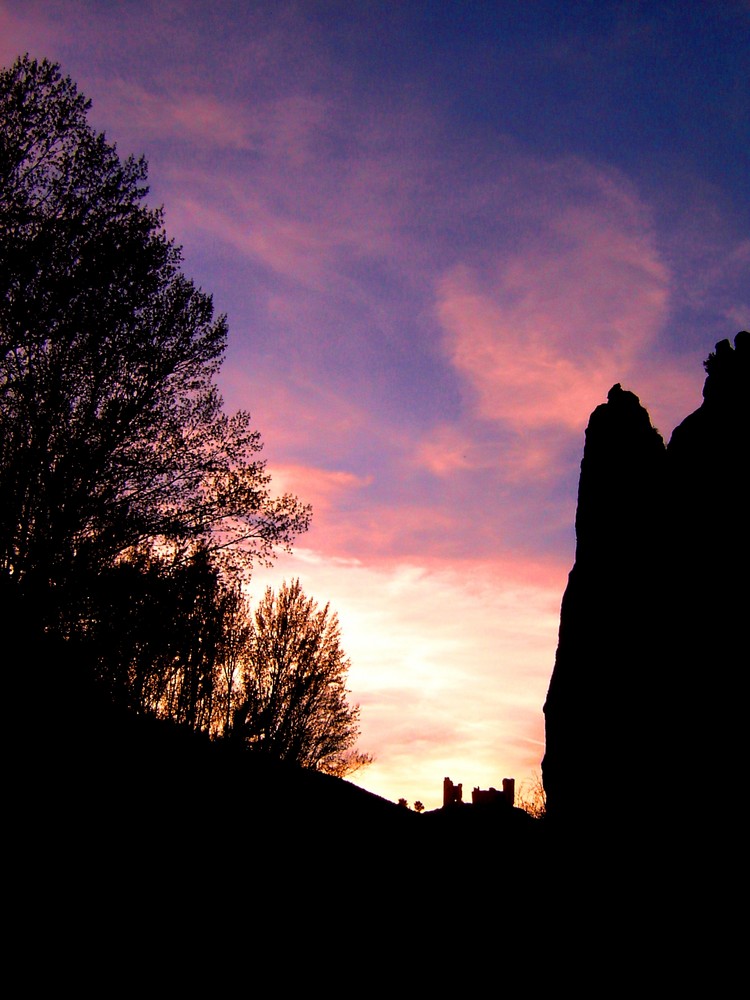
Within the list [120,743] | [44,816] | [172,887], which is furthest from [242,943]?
[120,743]

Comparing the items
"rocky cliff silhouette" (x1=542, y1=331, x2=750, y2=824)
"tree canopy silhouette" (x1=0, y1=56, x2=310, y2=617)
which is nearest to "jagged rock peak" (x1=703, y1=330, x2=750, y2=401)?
"rocky cliff silhouette" (x1=542, y1=331, x2=750, y2=824)

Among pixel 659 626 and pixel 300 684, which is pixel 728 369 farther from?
pixel 300 684

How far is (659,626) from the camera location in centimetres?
1880

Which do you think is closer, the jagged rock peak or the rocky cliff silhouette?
the rocky cliff silhouette

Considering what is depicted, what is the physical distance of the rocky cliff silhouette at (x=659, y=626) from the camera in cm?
1605

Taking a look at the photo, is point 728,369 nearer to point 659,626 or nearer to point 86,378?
point 659,626

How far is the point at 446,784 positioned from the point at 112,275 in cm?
6712

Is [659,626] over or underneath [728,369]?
underneath

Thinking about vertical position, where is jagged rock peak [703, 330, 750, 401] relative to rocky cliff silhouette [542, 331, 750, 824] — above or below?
above

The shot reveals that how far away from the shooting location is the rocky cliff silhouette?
632 inches

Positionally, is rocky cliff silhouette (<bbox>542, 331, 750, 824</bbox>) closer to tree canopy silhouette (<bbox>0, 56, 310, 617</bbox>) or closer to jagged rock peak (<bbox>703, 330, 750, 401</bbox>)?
jagged rock peak (<bbox>703, 330, 750, 401</bbox>)

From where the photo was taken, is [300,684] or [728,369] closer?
[728,369]

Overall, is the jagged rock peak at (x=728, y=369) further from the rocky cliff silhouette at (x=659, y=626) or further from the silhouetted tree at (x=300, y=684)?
the silhouetted tree at (x=300, y=684)

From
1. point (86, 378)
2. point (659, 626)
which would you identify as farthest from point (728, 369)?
point (86, 378)
